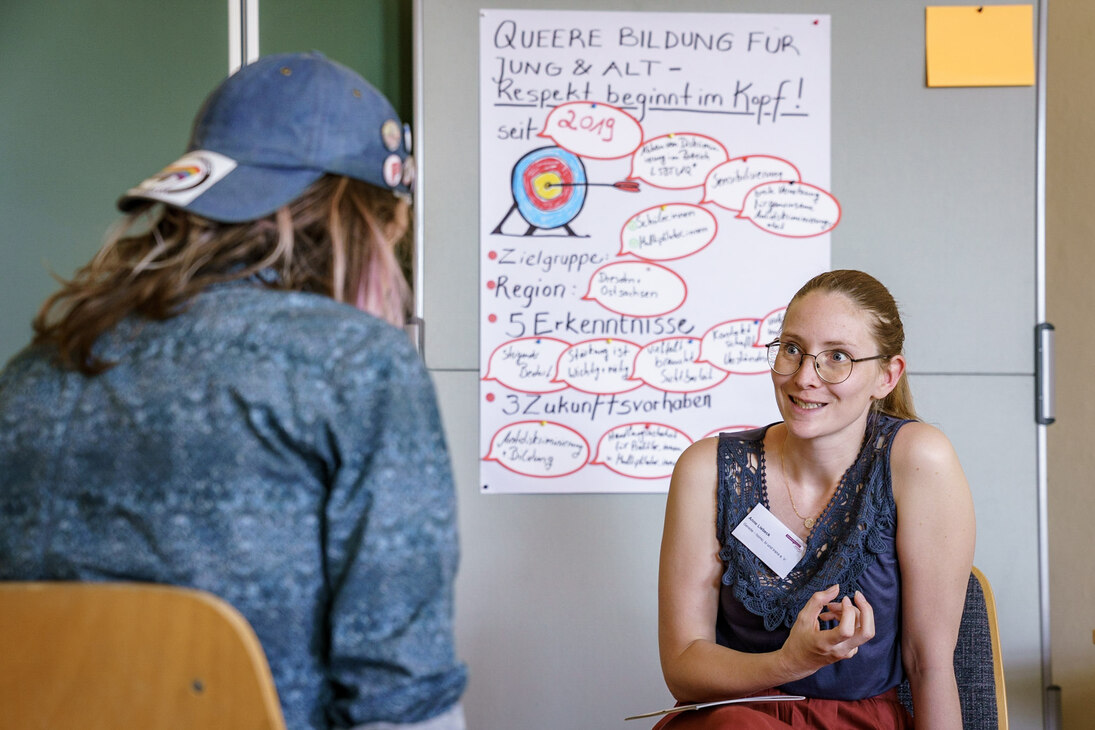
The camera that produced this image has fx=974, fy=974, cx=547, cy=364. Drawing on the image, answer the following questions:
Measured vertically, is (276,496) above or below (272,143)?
below

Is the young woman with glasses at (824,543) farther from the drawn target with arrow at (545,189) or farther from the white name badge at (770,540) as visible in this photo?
the drawn target with arrow at (545,189)

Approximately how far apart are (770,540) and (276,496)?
98 cm

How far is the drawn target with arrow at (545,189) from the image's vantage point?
2.23 meters

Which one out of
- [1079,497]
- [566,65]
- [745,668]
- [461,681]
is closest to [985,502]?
[1079,497]

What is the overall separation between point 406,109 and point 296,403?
5.75 feet

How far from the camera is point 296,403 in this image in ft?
2.45

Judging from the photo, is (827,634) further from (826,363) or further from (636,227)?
(636,227)

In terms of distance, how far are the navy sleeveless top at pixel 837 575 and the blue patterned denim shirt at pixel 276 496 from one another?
0.83 meters

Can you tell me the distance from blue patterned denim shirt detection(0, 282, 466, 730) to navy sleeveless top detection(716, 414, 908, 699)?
83 cm

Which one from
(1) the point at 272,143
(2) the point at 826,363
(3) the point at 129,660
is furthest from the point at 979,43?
(3) the point at 129,660

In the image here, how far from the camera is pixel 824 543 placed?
4.99 feet

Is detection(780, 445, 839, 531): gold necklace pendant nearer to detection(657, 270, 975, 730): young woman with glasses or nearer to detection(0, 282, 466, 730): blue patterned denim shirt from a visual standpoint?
detection(657, 270, 975, 730): young woman with glasses

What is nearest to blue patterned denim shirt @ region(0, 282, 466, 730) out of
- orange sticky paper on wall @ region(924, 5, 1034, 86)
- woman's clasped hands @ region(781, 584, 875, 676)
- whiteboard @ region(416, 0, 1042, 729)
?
woman's clasped hands @ region(781, 584, 875, 676)

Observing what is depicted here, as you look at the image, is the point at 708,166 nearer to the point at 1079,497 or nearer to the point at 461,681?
the point at 1079,497
